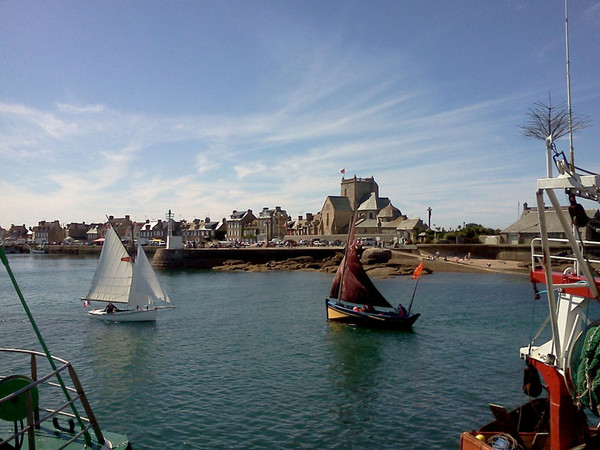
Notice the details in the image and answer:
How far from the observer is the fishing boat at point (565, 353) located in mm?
10156

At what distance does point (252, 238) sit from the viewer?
15512 centimetres

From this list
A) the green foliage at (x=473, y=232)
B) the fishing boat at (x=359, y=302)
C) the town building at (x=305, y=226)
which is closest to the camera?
the fishing boat at (x=359, y=302)

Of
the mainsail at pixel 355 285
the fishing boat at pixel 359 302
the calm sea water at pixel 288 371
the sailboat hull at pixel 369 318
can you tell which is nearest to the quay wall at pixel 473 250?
the calm sea water at pixel 288 371

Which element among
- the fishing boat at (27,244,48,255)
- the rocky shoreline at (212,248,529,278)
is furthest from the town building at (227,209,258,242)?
the rocky shoreline at (212,248,529,278)

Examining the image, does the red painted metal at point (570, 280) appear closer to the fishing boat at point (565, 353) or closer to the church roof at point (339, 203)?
the fishing boat at point (565, 353)

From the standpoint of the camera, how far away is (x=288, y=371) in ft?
78.9

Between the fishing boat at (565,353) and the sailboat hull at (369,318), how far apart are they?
19.3m

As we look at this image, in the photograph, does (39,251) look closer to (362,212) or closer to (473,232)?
(362,212)

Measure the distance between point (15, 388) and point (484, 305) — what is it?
4034 centimetres

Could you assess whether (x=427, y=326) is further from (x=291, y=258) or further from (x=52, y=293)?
(x=291, y=258)

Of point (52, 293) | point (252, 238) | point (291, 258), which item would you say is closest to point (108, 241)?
point (52, 293)

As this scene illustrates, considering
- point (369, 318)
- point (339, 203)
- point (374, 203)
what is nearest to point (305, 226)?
point (339, 203)

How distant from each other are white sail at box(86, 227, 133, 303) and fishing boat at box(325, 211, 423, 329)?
15.2m

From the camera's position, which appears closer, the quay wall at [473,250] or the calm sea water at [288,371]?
the calm sea water at [288,371]
